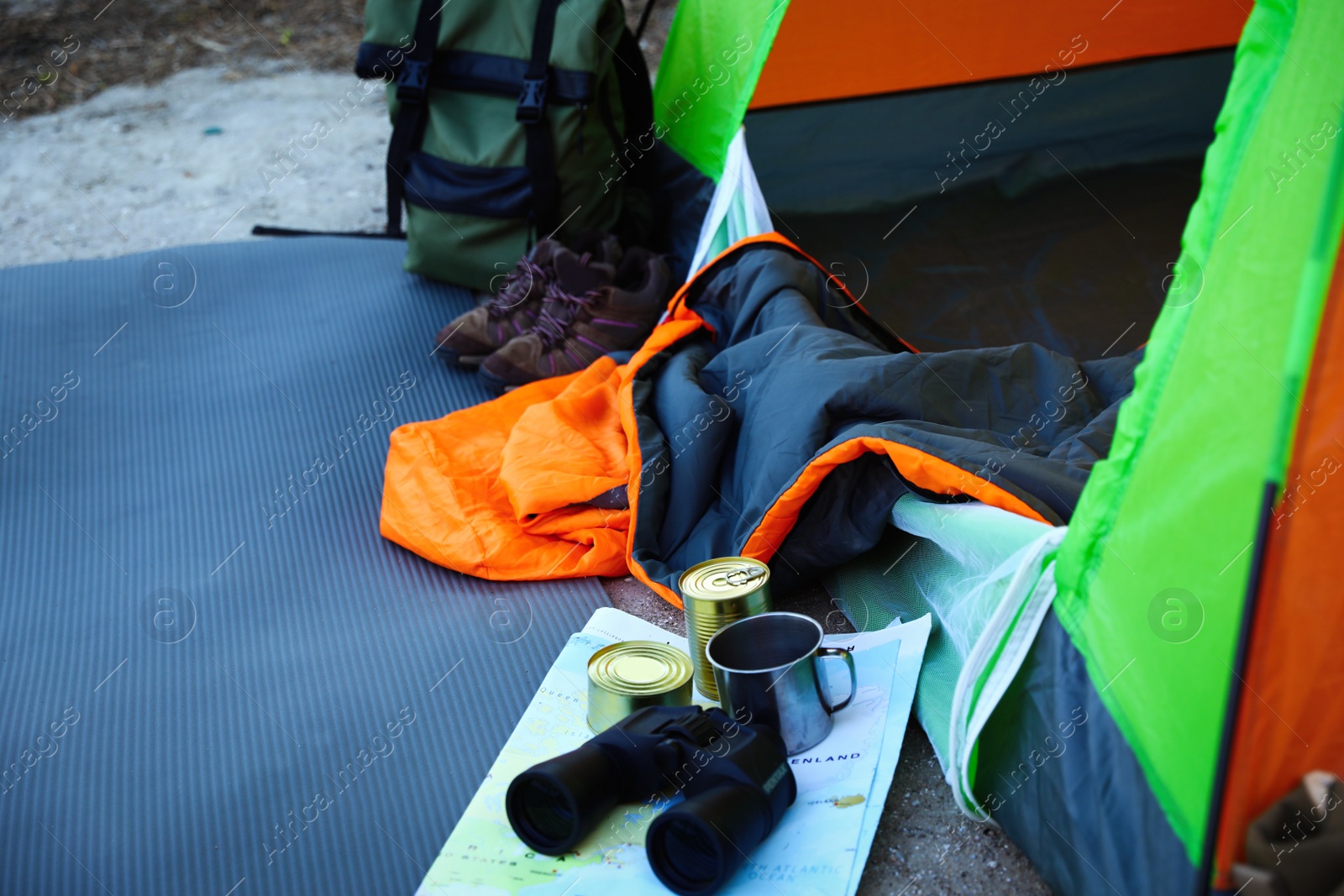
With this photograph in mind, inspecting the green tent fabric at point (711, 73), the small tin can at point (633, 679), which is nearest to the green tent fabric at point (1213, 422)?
the small tin can at point (633, 679)

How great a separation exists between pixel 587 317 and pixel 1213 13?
1.54 m

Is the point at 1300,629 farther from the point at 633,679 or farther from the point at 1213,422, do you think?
the point at 633,679

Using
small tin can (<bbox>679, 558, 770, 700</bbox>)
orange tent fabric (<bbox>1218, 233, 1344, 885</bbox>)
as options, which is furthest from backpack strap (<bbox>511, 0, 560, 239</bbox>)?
orange tent fabric (<bbox>1218, 233, 1344, 885</bbox>)

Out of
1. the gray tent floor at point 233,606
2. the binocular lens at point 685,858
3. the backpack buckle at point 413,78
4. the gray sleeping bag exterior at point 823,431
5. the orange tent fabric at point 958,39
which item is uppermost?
the orange tent fabric at point 958,39

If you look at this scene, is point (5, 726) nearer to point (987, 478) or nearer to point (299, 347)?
point (299, 347)

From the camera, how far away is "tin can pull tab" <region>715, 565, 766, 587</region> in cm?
112

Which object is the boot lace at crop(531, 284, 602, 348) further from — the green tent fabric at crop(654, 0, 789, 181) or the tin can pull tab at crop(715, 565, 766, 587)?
the tin can pull tab at crop(715, 565, 766, 587)

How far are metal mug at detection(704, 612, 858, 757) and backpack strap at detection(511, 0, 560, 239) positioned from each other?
3.67 feet

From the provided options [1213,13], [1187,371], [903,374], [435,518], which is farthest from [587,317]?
[1213,13]

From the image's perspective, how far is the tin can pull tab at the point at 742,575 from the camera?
112cm

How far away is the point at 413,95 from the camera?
6.39ft

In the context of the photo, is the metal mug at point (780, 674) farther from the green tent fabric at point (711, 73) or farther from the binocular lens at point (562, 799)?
the green tent fabric at point (711, 73)

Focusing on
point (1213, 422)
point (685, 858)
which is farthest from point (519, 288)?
point (1213, 422)

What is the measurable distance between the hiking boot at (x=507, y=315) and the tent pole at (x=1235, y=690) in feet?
4.45
